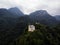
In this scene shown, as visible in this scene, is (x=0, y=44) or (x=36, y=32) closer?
(x=36, y=32)

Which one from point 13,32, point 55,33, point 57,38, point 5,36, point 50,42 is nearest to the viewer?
point 50,42

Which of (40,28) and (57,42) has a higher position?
(40,28)

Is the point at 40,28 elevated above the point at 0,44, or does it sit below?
above

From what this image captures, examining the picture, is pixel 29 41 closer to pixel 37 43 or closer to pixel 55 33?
pixel 37 43

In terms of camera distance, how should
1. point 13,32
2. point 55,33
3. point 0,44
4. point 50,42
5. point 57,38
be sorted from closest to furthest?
1. point 50,42
2. point 57,38
3. point 55,33
4. point 0,44
5. point 13,32

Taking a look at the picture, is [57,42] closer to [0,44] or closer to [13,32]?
[0,44]

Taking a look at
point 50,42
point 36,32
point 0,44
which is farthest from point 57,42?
point 0,44

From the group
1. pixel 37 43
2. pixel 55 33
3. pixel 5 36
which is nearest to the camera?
pixel 37 43

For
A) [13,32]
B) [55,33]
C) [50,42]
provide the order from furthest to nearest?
1. [13,32]
2. [55,33]
3. [50,42]

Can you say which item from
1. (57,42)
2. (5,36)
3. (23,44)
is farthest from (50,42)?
(5,36)
